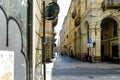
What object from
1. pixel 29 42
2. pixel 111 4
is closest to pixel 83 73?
pixel 29 42

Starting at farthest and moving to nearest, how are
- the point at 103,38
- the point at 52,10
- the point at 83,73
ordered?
the point at 103,38
the point at 83,73
the point at 52,10

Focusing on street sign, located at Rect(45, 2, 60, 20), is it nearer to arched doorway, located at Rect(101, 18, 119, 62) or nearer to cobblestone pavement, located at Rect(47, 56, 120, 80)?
cobblestone pavement, located at Rect(47, 56, 120, 80)

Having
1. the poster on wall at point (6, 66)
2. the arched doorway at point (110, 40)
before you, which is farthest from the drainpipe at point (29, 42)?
the arched doorway at point (110, 40)

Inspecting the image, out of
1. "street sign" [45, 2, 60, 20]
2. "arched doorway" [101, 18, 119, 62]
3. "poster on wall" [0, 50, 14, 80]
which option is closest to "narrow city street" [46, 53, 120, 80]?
"street sign" [45, 2, 60, 20]

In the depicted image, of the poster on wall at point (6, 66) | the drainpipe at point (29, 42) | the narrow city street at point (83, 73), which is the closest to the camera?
the poster on wall at point (6, 66)

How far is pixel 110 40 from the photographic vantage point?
39688 mm

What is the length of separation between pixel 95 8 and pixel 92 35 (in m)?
3.41

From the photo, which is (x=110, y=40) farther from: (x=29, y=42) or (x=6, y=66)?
(x=6, y=66)

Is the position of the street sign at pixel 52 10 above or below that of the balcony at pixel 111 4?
below

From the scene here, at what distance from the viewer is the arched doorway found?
37.0 metres

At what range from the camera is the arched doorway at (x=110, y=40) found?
3703cm

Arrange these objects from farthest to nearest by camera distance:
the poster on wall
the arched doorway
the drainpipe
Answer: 1. the arched doorway
2. the drainpipe
3. the poster on wall

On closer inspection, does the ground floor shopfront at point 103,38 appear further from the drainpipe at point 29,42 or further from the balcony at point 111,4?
the drainpipe at point 29,42

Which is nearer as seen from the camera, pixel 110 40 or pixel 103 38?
pixel 110 40
